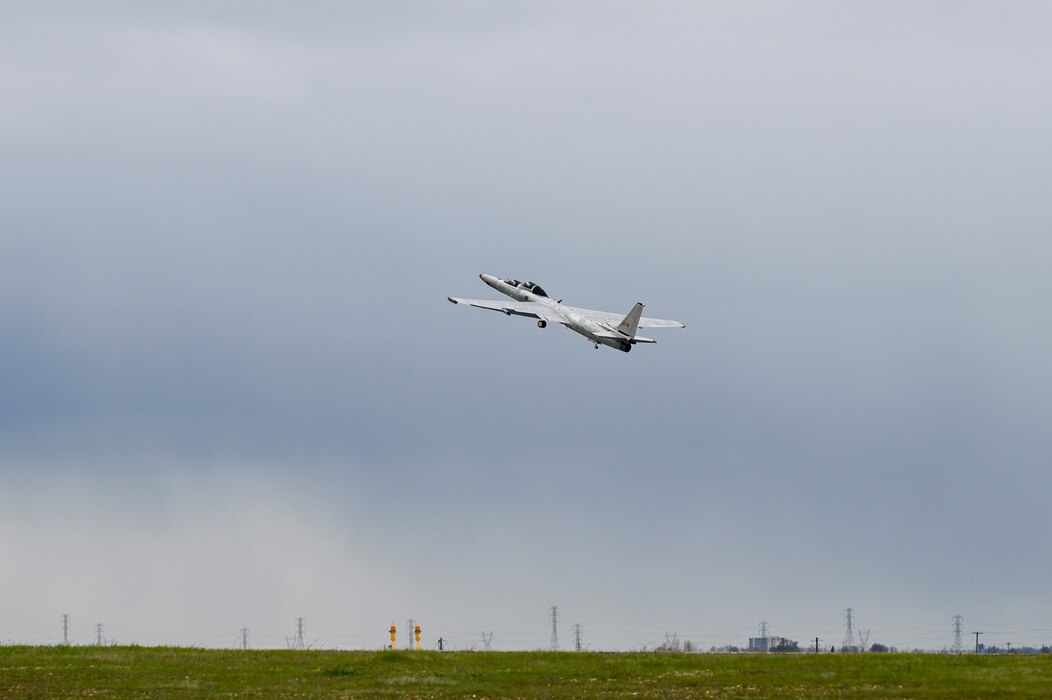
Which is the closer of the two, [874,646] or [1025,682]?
[1025,682]

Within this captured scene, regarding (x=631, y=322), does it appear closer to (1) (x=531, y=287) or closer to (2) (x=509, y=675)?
(1) (x=531, y=287)

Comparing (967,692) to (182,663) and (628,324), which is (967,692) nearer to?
(182,663)

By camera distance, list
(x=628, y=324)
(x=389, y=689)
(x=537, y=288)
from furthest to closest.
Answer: (x=537, y=288) → (x=628, y=324) → (x=389, y=689)

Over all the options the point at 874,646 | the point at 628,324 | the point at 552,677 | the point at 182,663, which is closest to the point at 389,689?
the point at 552,677

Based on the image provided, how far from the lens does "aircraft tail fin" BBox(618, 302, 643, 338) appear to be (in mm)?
108562

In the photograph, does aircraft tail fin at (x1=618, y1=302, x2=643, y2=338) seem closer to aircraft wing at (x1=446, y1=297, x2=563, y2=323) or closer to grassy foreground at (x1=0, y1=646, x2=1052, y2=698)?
aircraft wing at (x1=446, y1=297, x2=563, y2=323)

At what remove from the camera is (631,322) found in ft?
360

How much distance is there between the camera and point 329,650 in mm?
68688

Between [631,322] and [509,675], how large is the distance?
178 ft

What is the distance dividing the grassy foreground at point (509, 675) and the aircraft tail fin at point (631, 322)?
46.2 m

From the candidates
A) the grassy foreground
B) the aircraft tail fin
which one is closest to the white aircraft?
the aircraft tail fin

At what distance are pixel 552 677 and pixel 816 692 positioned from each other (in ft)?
33.5

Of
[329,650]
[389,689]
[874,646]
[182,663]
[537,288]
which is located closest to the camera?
[389,689]

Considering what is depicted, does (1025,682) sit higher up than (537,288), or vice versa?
(537,288)
